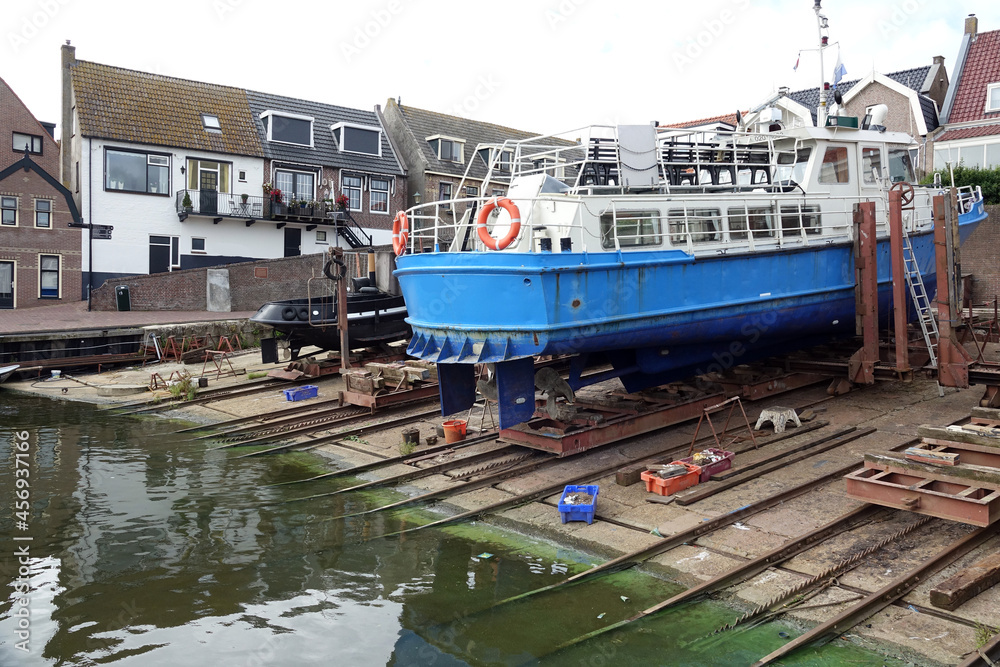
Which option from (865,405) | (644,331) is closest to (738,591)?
(644,331)

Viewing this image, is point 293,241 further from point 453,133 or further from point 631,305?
point 631,305

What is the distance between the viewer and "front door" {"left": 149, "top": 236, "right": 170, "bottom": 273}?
28.0 meters

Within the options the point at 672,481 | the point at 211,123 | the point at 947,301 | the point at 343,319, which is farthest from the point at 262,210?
the point at 947,301

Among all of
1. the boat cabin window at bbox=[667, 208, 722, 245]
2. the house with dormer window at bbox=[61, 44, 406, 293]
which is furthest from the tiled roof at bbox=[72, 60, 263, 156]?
the boat cabin window at bbox=[667, 208, 722, 245]

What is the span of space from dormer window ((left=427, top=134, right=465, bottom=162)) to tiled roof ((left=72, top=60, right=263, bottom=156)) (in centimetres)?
818

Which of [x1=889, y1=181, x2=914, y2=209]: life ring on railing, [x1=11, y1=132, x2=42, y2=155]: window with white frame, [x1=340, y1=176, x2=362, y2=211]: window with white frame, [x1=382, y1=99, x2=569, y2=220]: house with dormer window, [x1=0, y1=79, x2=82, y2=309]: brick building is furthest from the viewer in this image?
[x1=382, y1=99, x2=569, y2=220]: house with dormer window

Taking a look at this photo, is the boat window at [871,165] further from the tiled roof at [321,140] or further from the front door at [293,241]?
the front door at [293,241]

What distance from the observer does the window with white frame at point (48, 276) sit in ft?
85.9

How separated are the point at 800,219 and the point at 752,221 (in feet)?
2.76

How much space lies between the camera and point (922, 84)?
90.6 feet

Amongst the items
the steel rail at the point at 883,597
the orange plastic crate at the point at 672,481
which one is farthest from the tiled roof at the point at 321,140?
the steel rail at the point at 883,597

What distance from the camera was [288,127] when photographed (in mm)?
31547

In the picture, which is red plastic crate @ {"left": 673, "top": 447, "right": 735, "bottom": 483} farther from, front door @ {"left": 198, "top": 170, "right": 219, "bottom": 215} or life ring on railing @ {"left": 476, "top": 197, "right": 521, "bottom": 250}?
front door @ {"left": 198, "top": 170, "right": 219, "bottom": 215}

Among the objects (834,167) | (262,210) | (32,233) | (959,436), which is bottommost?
(959,436)
